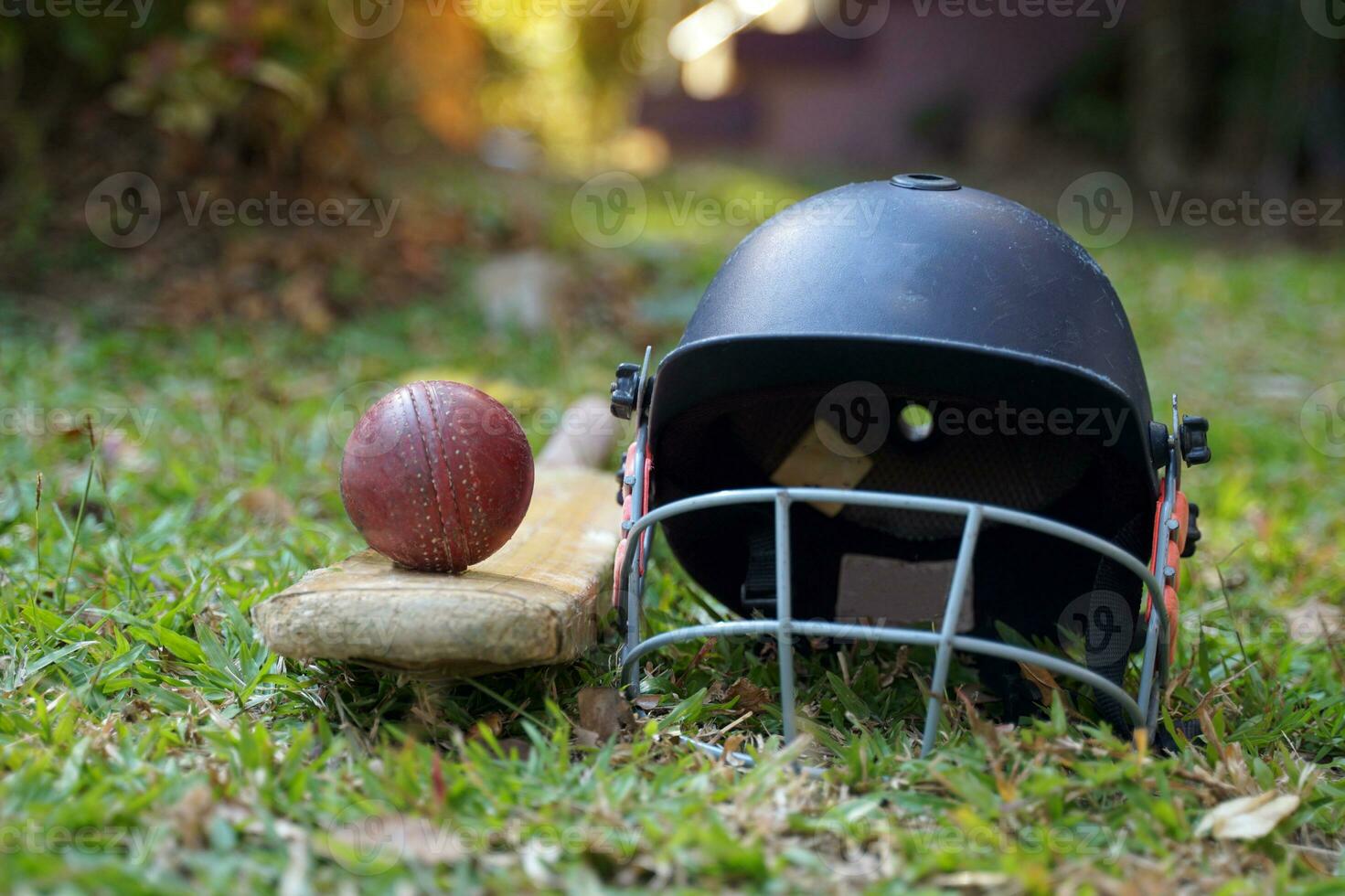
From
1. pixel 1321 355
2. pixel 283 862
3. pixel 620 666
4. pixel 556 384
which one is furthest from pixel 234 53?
pixel 1321 355

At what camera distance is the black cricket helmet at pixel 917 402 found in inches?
68.5

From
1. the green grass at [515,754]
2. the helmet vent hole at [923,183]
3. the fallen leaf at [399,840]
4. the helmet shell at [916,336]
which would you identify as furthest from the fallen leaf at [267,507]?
the helmet vent hole at [923,183]

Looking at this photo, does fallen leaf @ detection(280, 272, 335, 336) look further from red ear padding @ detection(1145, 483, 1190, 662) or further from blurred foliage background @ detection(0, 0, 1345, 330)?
red ear padding @ detection(1145, 483, 1190, 662)

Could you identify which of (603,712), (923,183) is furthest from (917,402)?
(603,712)

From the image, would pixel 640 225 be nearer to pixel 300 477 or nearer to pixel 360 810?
pixel 300 477

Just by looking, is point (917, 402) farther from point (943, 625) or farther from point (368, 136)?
point (368, 136)

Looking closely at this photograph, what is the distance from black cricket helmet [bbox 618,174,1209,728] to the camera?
1740 mm

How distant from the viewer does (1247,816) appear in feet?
5.05

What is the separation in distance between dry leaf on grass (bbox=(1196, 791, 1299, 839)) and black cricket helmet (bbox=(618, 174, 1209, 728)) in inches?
10.5

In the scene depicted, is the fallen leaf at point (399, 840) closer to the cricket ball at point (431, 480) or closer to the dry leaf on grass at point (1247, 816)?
the cricket ball at point (431, 480)

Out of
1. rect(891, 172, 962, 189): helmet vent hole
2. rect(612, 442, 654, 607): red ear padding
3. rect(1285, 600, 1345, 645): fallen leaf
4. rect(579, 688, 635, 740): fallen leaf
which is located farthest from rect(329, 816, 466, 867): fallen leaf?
rect(1285, 600, 1345, 645): fallen leaf

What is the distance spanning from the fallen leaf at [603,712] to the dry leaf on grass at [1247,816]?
75cm

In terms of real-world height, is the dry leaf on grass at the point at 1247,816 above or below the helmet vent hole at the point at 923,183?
below

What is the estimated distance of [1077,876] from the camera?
138cm
